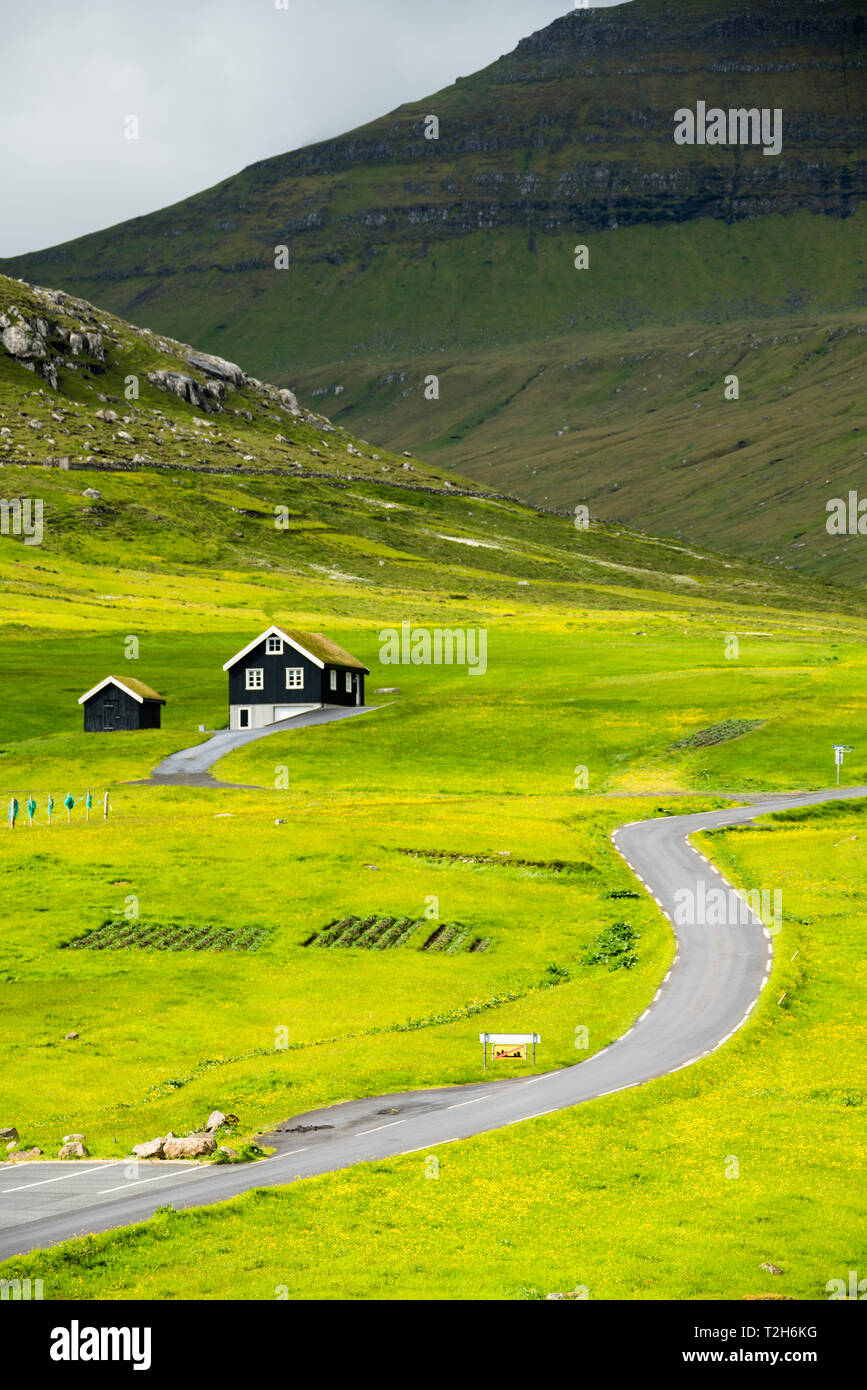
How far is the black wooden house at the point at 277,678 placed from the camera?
12438 centimetres

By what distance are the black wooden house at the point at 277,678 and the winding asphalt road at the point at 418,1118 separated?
72310 mm

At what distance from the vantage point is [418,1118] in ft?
115

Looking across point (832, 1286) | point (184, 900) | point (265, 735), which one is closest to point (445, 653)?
point (265, 735)

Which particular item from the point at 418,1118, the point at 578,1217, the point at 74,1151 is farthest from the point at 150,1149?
the point at 578,1217

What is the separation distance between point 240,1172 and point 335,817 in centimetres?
4851

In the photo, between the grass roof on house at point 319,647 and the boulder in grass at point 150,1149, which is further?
the grass roof on house at point 319,647

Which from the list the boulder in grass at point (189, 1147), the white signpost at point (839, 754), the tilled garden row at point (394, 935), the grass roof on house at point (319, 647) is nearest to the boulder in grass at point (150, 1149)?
the boulder in grass at point (189, 1147)

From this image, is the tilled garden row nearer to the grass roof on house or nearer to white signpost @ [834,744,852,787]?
white signpost @ [834,744,852,787]

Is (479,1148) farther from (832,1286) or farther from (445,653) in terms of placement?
(445,653)

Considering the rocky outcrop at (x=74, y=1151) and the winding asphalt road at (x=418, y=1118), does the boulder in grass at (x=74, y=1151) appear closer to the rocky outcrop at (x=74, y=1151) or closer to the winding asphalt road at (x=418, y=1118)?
the rocky outcrop at (x=74, y=1151)

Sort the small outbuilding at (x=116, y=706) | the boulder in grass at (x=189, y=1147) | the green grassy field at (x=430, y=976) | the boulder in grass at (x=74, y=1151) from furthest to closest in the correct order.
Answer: the small outbuilding at (x=116, y=706)
the boulder in grass at (x=74, y=1151)
the boulder in grass at (x=189, y=1147)
the green grassy field at (x=430, y=976)

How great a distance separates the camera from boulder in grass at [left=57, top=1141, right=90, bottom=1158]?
32.3m

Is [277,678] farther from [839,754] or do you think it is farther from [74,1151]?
[74,1151]

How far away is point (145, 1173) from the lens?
30719mm
